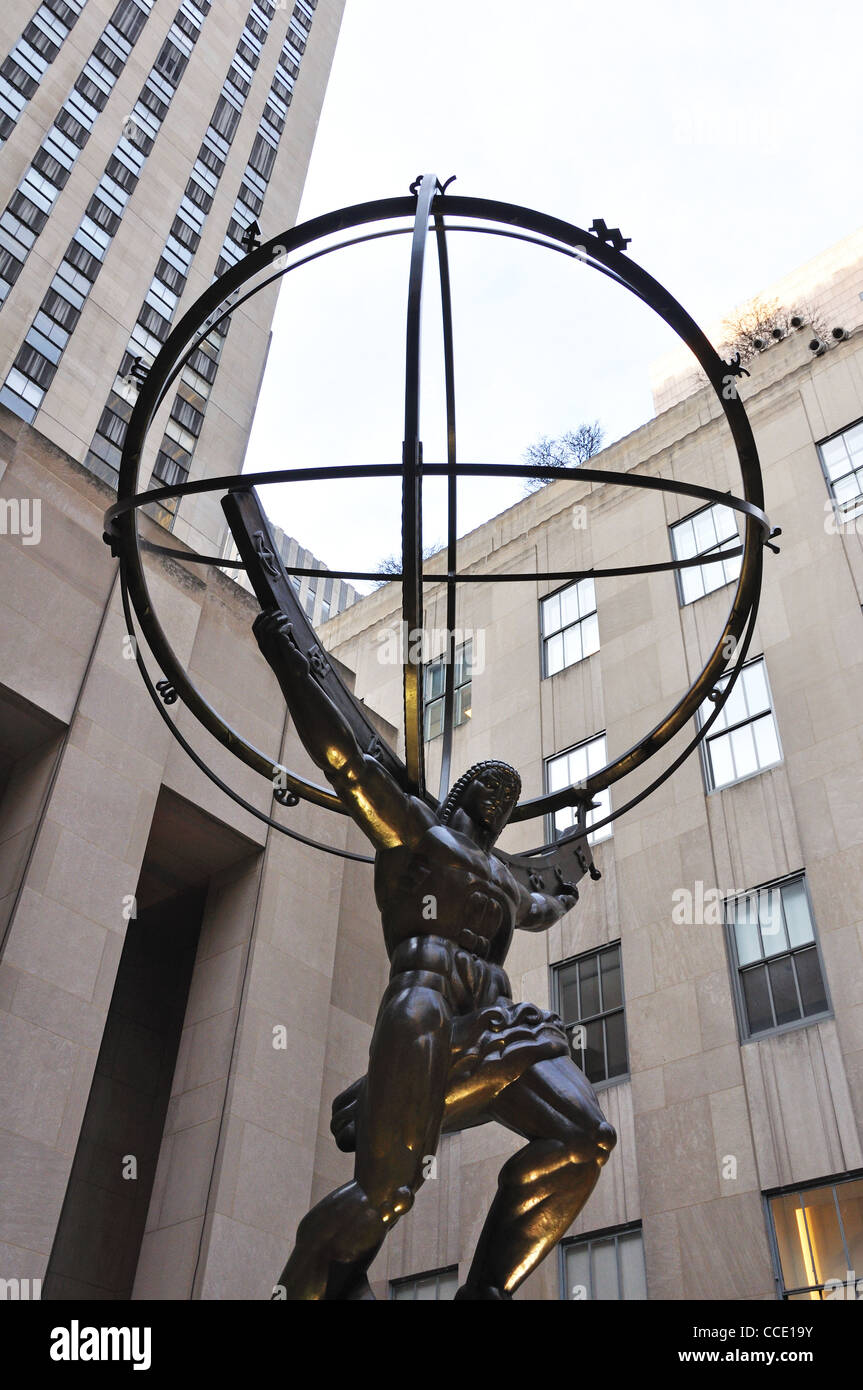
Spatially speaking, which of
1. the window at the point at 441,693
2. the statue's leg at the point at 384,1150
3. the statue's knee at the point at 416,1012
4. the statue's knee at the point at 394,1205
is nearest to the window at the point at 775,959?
the window at the point at 441,693

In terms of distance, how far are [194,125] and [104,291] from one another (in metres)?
9.87

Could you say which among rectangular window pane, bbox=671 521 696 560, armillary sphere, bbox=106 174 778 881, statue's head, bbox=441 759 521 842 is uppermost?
rectangular window pane, bbox=671 521 696 560

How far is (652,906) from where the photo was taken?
14508 mm

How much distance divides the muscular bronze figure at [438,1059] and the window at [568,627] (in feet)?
41.0

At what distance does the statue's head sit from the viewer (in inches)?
243

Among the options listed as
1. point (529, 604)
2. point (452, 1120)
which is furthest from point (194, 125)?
point (452, 1120)

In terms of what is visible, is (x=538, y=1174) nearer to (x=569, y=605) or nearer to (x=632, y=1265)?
(x=632, y=1265)

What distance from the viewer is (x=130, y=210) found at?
3178 cm

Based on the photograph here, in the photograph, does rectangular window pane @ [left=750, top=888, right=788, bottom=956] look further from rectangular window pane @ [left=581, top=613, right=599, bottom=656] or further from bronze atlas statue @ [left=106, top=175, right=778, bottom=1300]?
bronze atlas statue @ [left=106, top=175, right=778, bottom=1300]

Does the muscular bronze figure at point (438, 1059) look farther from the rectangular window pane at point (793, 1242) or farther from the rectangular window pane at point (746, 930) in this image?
the rectangular window pane at point (746, 930)

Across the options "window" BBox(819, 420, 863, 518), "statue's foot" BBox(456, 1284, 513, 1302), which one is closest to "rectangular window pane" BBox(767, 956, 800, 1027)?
"window" BBox(819, 420, 863, 518)

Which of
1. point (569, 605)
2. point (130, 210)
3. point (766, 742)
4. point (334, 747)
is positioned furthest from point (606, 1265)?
point (130, 210)

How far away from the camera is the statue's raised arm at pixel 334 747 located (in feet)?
18.0
